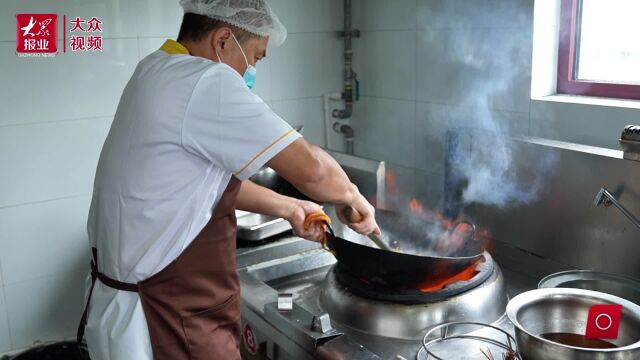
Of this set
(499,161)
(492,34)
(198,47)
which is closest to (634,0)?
(492,34)

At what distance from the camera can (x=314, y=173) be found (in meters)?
1.26

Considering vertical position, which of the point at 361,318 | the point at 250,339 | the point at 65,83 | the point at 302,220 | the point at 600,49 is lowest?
the point at 250,339

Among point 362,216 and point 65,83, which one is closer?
point 362,216

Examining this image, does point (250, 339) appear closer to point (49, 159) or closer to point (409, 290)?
point (409, 290)

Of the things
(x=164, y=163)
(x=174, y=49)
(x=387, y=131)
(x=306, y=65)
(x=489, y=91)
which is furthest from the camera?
(x=306, y=65)

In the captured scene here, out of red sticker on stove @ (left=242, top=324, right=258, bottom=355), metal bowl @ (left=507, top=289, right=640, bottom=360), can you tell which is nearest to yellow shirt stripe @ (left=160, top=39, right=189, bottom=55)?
red sticker on stove @ (left=242, top=324, right=258, bottom=355)

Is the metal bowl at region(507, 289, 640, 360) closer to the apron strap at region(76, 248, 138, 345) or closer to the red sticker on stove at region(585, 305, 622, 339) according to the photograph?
the red sticker on stove at region(585, 305, 622, 339)

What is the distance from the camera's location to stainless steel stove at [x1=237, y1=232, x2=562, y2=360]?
1396mm

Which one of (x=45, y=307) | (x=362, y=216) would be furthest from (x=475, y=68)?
(x=45, y=307)

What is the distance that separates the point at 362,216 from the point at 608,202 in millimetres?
642

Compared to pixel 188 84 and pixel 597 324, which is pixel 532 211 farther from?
pixel 188 84

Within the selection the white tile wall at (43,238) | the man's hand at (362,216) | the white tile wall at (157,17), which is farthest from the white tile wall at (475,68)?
the white tile wall at (43,238)

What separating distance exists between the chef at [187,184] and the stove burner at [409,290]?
7.0 inches

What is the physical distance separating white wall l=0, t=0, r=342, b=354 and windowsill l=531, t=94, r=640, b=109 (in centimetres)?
148
